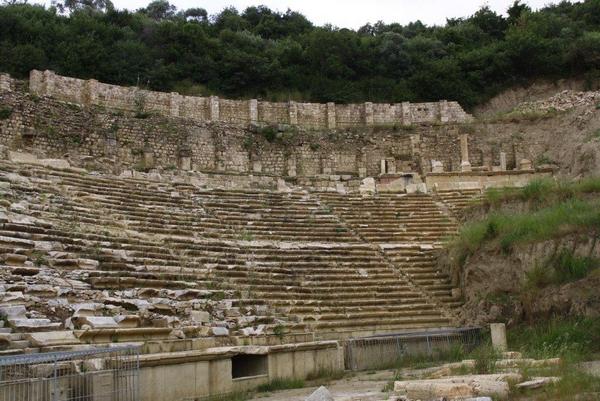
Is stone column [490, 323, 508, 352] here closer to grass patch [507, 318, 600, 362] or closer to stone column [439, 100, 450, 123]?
grass patch [507, 318, 600, 362]

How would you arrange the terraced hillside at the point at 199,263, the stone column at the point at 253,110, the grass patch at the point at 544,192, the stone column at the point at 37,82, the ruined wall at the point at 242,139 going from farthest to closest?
the stone column at the point at 253,110, the stone column at the point at 37,82, the ruined wall at the point at 242,139, the grass patch at the point at 544,192, the terraced hillside at the point at 199,263

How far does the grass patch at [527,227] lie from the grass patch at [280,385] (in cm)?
663

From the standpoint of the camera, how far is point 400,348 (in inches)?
517

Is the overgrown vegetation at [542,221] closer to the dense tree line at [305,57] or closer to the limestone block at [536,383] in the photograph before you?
the limestone block at [536,383]

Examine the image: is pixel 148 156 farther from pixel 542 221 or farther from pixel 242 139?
pixel 542 221

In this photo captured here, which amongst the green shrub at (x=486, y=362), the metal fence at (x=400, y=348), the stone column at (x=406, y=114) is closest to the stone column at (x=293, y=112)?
the stone column at (x=406, y=114)

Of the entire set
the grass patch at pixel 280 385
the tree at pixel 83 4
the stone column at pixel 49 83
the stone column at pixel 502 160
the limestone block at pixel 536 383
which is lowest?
the grass patch at pixel 280 385

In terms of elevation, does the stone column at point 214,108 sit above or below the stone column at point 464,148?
above

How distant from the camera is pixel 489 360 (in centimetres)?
984

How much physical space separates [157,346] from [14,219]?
5.29 m

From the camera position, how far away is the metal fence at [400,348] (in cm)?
1282

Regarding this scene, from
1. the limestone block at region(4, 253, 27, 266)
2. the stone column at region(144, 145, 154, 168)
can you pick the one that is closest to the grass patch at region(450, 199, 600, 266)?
the limestone block at region(4, 253, 27, 266)

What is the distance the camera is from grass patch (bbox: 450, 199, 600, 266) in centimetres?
1442

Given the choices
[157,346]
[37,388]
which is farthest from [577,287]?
[37,388]
